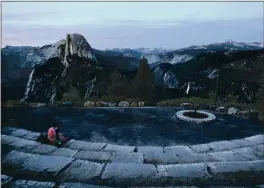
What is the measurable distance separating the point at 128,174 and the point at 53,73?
496 cm

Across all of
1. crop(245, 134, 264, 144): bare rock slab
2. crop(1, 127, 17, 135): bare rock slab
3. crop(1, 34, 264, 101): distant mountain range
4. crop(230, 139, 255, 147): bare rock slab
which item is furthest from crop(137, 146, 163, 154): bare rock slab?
crop(1, 34, 264, 101): distant mountain range

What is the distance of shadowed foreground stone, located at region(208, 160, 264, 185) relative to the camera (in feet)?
10.8

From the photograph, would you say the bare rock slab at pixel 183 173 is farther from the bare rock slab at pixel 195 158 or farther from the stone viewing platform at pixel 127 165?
the bare rock slab at pixel 195 158

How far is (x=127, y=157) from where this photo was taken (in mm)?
3924

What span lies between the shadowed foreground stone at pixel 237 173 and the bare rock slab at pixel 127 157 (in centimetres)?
98

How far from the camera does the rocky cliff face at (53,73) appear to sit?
23.9 feet

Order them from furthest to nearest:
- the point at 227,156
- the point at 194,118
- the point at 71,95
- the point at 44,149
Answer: the point at 71,95 < the point at 194,118 < the point at 44,149 < the point at 227,156

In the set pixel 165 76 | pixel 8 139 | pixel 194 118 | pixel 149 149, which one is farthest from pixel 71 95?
pixel 149 149

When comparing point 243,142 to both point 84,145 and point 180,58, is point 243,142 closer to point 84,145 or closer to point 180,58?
point 84,145

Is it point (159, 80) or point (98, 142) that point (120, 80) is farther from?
point (98, 142)

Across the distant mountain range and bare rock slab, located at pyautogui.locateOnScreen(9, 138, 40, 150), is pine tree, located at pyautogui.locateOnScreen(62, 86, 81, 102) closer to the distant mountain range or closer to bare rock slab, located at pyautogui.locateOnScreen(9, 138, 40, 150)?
the distant mountain range

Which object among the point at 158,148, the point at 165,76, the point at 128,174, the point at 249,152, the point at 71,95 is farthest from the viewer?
the point at 165,76

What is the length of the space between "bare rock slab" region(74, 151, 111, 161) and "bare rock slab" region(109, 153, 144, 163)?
0.09 m

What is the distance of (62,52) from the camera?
23.4 feet
